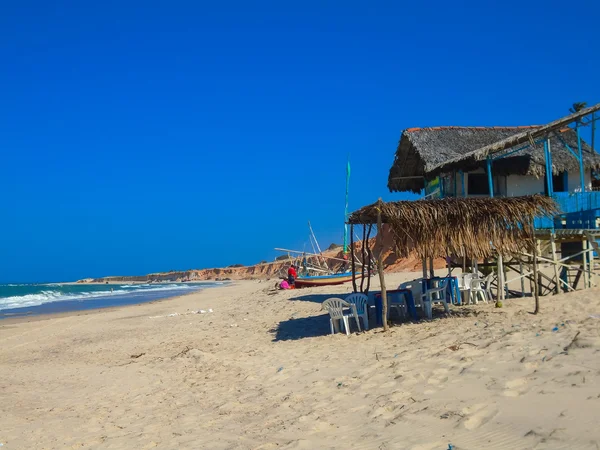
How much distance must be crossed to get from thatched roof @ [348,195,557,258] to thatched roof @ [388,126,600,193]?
3408mm

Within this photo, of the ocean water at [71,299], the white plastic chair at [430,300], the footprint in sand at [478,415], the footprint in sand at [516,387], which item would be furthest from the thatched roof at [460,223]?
the ocean water at [71,299]

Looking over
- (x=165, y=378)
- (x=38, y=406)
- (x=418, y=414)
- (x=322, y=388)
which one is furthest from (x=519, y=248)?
(x=38, y=406)

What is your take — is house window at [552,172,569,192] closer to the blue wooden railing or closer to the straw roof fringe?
the blue wooden railing

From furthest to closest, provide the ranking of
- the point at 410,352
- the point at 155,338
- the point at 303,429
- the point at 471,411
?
1. the point at 155,338
2. the point at 410,352
3. the point at 303,429
4. the point at 471,411

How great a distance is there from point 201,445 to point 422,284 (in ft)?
23.0

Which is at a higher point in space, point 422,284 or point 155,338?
point 422,284

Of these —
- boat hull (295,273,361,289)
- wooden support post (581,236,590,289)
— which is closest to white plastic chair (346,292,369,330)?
wooden support post (581,236,590,289)

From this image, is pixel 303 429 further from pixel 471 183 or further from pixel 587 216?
pixel 471 183

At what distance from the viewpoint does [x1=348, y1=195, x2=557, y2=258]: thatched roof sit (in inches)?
364

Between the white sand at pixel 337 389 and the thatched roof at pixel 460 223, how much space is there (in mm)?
1349

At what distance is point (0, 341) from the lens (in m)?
15.1

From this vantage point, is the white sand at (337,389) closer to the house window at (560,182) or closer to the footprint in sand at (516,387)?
the footprint in sand at (516,387)

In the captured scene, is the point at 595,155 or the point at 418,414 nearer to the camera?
the point at 418,414

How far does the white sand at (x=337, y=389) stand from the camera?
14.0 ft
